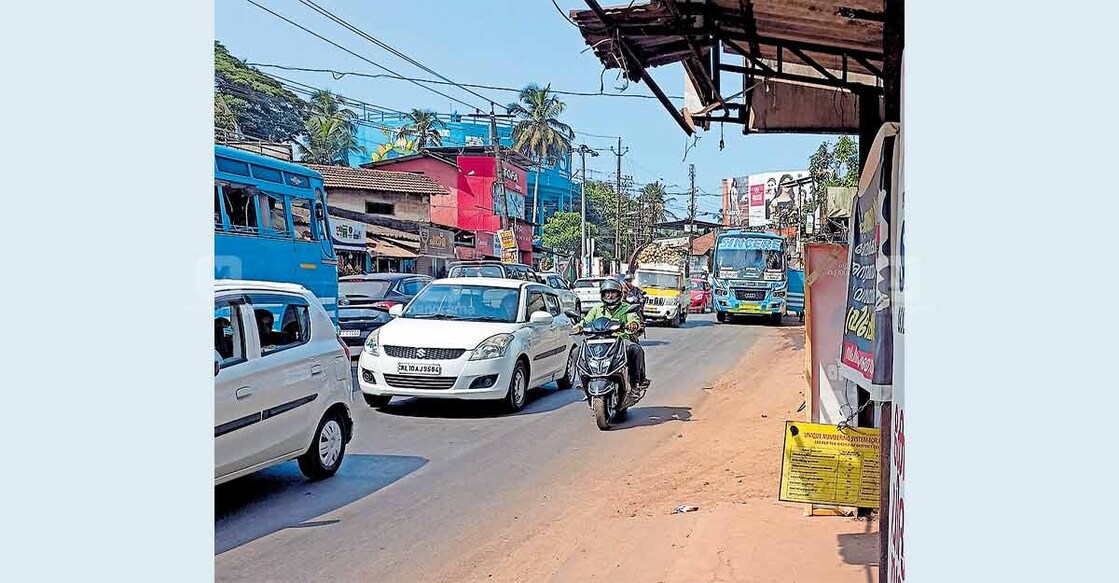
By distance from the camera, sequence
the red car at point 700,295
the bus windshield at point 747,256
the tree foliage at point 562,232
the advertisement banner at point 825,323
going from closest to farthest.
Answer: the advertisement banner at point 825,323, the bus windshield at point 747,256, the red car at point 700,295, the tree foliage at point 562,232

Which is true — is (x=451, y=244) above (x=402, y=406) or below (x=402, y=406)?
above

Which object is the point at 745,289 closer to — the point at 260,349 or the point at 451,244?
the point at 451,244

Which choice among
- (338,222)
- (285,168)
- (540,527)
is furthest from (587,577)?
(338,222)

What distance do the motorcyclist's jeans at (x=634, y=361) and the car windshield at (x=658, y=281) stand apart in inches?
618

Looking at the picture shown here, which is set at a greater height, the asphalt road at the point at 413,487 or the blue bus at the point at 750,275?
the blue bus at the point at 750,275

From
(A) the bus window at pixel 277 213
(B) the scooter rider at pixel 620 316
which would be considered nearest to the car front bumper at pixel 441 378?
(B) the scooter rider at pixel 620 316

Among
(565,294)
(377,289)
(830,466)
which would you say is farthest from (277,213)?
(565,294)

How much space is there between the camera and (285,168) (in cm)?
1072

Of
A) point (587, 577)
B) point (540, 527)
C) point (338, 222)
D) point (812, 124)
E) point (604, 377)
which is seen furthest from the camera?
point (338, 222)

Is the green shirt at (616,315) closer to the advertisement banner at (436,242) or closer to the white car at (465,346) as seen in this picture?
the white car at (465,346)

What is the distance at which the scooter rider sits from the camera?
928 cm

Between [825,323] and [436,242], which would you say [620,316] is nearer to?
[825,323]

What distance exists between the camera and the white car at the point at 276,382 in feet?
17.6

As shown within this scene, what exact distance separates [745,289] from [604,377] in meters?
19.0
